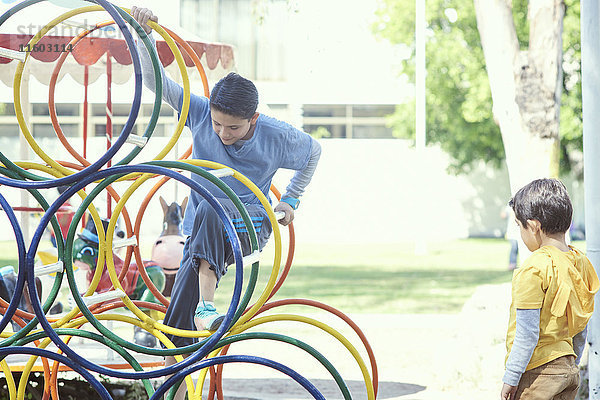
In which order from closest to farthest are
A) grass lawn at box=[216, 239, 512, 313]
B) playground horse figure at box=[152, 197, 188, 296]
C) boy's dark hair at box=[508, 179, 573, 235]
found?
boy's dark hair at box=[508, 179, 573, 235]
playground horse figure at box=[152, 197, 188, 296]
grass lawn at box=[216, 239, 512, 313]

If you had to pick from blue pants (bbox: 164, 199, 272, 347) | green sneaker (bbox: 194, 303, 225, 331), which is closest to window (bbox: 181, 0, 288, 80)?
blue pants (bbox: 164, 199, 272, 347)

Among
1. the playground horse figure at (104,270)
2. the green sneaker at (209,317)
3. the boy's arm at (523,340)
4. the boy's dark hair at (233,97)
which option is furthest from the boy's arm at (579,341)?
Result: the playground horse figure at (104,270)

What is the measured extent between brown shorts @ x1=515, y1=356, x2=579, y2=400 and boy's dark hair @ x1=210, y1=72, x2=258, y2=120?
4.85ft

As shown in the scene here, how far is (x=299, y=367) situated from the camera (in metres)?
6.27

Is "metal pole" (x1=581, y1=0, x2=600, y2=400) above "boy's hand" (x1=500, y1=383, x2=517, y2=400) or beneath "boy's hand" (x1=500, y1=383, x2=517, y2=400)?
above

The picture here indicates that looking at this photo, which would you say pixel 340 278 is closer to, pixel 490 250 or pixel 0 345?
pixel 490 250

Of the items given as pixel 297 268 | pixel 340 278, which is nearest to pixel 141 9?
pixel 340 278

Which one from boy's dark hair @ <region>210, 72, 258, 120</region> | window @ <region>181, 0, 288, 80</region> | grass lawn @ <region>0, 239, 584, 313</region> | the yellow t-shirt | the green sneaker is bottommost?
grass lawn @ <region>0, 239, 584, 313</region>

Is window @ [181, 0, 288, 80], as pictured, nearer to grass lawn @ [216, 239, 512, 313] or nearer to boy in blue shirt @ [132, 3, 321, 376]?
grass lawn @ [216, 239, 512, 313]

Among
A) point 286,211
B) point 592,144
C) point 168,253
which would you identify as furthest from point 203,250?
point 168,253

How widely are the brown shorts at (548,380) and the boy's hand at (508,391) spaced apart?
41 mm

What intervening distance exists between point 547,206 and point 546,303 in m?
0.34

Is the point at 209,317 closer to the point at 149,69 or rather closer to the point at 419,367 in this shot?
the point at 149,69

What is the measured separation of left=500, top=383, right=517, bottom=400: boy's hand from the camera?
2748mm
